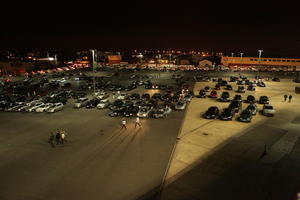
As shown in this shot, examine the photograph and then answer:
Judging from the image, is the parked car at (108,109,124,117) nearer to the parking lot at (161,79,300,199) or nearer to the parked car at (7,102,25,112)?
the parking lot at (161,79,300,199)

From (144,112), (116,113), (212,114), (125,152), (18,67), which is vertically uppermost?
(18,67)

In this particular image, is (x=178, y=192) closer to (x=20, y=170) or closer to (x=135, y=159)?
(x=135, y=159)

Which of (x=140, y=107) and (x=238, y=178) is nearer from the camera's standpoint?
(x=238, y=178)

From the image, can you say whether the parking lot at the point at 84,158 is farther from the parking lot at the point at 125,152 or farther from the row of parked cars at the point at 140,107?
the row of parked cars at the point at 140,107

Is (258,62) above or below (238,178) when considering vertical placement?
above

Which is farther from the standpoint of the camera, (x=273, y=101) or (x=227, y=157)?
(x=273, y=101)

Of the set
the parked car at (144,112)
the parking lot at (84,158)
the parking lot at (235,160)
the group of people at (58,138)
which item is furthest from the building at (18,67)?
the parking lot at (235,160)

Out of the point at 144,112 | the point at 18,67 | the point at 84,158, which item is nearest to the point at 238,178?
the point at 84,158

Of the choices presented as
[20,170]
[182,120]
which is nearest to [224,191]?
[20,170]

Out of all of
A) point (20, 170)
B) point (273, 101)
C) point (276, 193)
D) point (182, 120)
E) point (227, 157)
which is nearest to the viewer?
point (276, 193)

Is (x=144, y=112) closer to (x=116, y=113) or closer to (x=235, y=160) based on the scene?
(x=116, y=113)

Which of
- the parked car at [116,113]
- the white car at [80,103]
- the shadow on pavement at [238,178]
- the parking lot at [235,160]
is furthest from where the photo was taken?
the white car at [80,103]
